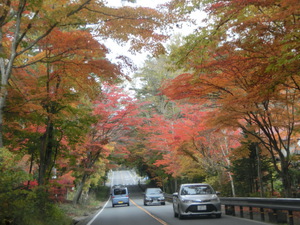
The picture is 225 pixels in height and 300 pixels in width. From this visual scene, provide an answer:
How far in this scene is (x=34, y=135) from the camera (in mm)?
13039

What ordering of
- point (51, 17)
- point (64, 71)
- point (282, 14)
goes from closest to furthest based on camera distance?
point (282, 14) → point (51, 17) → point (64, 71)

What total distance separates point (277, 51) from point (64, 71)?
692 centimetres

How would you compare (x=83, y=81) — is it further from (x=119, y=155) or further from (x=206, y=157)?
(x=119, y=155)

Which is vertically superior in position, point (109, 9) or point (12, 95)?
point (109, 9)

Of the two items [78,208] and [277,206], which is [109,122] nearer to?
[78,208]

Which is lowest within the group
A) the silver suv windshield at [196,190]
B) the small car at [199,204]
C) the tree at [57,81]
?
the small car at [199,204]

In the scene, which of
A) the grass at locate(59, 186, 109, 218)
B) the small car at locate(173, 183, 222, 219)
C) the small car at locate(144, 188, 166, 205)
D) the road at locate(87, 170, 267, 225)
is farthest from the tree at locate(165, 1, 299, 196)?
the small car at locate(144, 188, 166, 205)

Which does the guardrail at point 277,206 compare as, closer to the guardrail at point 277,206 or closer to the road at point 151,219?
the guardrail at point 277,206

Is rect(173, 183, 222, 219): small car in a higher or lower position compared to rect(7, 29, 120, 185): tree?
lower

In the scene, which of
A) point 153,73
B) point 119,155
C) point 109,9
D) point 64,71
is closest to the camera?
point 109,9

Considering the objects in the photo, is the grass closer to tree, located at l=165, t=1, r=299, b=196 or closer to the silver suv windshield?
the silver suv windshield

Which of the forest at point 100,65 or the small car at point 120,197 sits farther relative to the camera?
the small car at point 120,197

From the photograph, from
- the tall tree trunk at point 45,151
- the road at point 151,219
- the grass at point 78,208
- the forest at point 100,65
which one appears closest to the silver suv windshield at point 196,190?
the road at point 151,219

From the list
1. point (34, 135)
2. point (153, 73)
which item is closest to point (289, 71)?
point (34, 135)
